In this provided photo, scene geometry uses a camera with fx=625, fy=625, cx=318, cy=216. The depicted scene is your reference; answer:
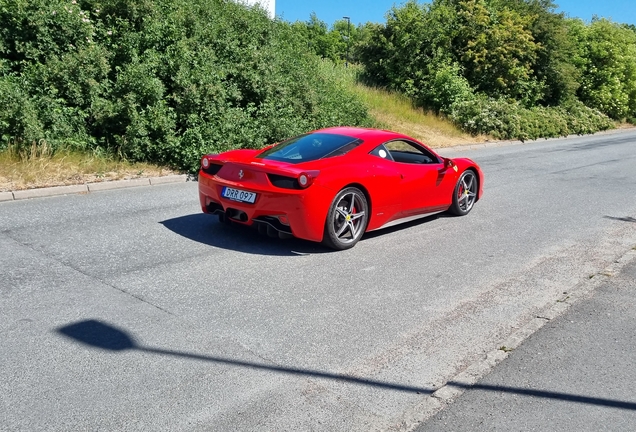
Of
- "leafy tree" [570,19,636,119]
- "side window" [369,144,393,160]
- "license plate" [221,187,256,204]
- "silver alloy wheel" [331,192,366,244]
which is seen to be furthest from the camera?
"leafy tree" [570,19,636,119]

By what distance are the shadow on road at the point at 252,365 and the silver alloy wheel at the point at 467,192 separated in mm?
5284

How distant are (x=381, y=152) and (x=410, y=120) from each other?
56.7 ft

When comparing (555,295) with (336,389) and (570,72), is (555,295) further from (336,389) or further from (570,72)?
(570,72)

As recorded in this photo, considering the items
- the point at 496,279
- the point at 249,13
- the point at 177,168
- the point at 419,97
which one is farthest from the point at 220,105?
the point at 419,97

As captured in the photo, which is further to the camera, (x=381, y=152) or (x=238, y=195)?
(x=381, y=152)

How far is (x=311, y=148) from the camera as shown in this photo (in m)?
7.32

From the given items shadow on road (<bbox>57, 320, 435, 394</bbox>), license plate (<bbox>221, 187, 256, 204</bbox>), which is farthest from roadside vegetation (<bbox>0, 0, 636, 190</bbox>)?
shadow on road (<bbox>57, 320, 435, 394</bbox>)

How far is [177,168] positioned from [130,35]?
167 inches

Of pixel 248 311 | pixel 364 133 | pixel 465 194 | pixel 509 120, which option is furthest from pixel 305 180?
pixel 509 120

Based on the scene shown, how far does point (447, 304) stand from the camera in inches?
217

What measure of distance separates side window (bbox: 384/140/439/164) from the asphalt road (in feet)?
3.00

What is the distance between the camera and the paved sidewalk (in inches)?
142

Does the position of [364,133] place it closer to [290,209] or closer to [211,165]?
[290,209]

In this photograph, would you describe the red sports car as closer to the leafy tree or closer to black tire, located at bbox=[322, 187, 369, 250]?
black tire, located at bbox=[322, 187, 369, 250]
